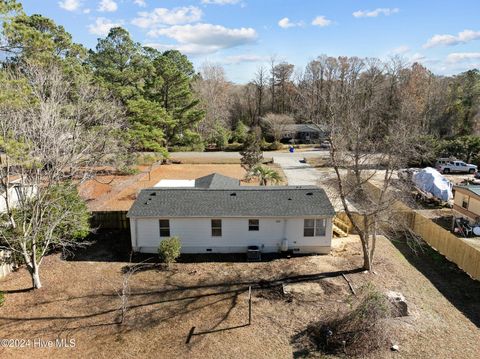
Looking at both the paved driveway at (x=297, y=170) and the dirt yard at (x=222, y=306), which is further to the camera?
the paved driveway at (x=297, y=170)

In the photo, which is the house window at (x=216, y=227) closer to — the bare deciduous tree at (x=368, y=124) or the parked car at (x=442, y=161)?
the bare deciduous tree at (x=368, y=124)

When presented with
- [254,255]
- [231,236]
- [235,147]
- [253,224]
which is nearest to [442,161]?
[235,147]

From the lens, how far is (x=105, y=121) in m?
28.7

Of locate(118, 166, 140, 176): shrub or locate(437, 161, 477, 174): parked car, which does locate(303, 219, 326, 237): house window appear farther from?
locate(437, 161, 477, 174): parked car

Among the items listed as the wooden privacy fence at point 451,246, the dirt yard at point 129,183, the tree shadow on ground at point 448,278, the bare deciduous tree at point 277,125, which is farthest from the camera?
the bare deciduous tree at point 277,125

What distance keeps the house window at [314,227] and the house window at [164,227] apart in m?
7.35

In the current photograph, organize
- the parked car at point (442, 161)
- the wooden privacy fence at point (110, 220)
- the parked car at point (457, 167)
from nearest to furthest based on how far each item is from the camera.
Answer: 1. the wooden privacy fence at point (110, 220)
2. the parked car at point (457, 167)
3. the parked car at point (442, 161)

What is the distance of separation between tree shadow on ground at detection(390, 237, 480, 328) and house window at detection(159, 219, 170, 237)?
13.0 meters

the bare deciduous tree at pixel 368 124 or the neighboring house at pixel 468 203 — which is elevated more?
the bare deciduous tree at pixel 368 124

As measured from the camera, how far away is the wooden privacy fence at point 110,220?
23234mm

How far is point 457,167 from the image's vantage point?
135 feet

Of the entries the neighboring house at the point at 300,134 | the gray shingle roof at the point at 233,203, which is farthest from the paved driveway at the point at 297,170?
the gray shingle roof at the point at 233,203

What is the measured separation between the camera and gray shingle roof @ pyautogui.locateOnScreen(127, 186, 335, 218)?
19.3 meters

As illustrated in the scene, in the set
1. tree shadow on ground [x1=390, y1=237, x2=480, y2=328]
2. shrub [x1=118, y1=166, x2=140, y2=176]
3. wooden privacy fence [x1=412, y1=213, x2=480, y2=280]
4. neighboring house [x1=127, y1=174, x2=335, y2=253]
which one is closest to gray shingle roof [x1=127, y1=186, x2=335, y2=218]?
neighboring house [x1=127, y1=174, x2=335, y2=253]
